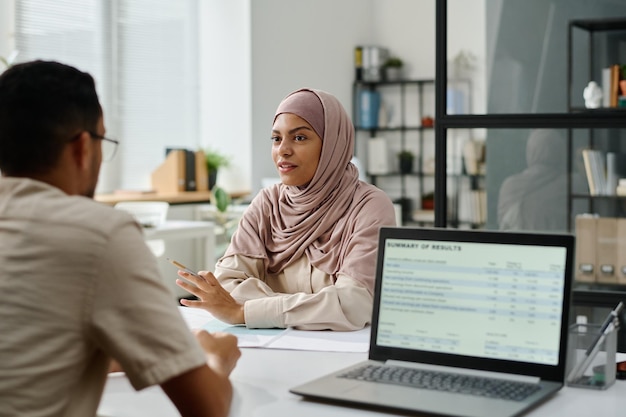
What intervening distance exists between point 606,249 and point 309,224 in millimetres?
992

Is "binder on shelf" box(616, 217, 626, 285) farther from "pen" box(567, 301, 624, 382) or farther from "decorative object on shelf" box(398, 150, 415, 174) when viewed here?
"decorative object on shelf" box(398, 150, 415, 174)

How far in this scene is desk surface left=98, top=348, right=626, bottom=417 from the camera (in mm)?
1306

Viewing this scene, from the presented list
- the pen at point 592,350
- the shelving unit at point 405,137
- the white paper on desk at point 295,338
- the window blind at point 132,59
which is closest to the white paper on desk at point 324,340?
the white paper on desk at point 295,338

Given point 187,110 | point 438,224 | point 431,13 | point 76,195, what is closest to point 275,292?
point 438,224

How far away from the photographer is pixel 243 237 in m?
2.34

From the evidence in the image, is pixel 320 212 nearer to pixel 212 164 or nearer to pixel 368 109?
pixel 212 164

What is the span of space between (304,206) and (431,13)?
243 inches

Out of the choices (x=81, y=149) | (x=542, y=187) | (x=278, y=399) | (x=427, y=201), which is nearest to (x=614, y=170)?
(x=542, y=187)

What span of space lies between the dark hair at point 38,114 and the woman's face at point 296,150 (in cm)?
118

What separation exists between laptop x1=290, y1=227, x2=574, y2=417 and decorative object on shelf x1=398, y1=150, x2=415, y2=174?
659cm

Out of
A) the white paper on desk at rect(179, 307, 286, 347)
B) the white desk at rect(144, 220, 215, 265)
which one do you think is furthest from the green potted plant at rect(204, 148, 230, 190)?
the white paper on desk at rect(179, 307, 286, 347)

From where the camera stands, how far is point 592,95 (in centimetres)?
260

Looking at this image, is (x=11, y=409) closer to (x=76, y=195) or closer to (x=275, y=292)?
(x=76, y=195)

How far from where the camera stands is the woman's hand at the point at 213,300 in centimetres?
199
